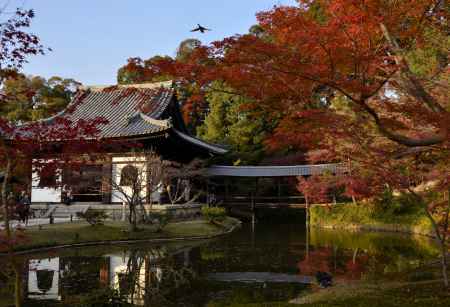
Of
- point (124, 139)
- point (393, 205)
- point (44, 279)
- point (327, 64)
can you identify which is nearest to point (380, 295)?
point (327, 64)

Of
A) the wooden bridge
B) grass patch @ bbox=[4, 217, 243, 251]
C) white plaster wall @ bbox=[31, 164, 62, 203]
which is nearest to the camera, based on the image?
grass patch @ bbox=[4, 217, 243, 251]

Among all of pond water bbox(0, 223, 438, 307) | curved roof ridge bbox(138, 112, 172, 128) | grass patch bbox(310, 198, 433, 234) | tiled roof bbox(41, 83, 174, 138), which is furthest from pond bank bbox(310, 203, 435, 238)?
tiled roof bbox(41, 83, 174, 138)

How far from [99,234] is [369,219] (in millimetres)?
14748

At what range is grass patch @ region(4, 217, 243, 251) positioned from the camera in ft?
47.2

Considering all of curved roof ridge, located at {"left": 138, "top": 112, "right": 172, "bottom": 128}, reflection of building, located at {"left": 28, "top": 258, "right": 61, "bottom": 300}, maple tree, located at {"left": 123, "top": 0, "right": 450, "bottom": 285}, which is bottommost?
reflection of building, located at {"left": 28, "top": 258, "right": 61, "bottom": 300}

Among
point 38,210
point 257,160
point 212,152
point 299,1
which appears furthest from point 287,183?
point 299,1

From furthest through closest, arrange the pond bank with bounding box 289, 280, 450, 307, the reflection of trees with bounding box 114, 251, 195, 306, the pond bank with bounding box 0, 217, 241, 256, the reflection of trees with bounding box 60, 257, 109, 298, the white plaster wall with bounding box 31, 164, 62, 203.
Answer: the white plaster wall with bounding box 31, 164, 62, 203 → the pond bank with bounding box 0, 217, 241, 256 → the reflection of trees with bounding box 60, 257, 109, 298 → the reflection of trees with bounding box 114, 251, 195, 306 → the pond bank with bounding box 289, 280, 450, 307

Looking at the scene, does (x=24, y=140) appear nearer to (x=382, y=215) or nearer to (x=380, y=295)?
(x=380, y=295)

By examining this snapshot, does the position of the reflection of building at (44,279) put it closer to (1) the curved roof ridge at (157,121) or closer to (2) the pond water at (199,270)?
(2) the pond water at (199,270)

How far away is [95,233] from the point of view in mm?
16406

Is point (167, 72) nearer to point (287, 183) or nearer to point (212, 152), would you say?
point (212, 152)

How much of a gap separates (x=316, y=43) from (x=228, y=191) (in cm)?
3008

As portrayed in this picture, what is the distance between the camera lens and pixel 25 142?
306 inches

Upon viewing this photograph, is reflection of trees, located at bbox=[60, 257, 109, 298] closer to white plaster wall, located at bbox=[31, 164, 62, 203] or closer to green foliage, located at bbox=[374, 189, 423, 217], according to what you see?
white plaster wall, located at bbox=[31, 164, 62, 203]
